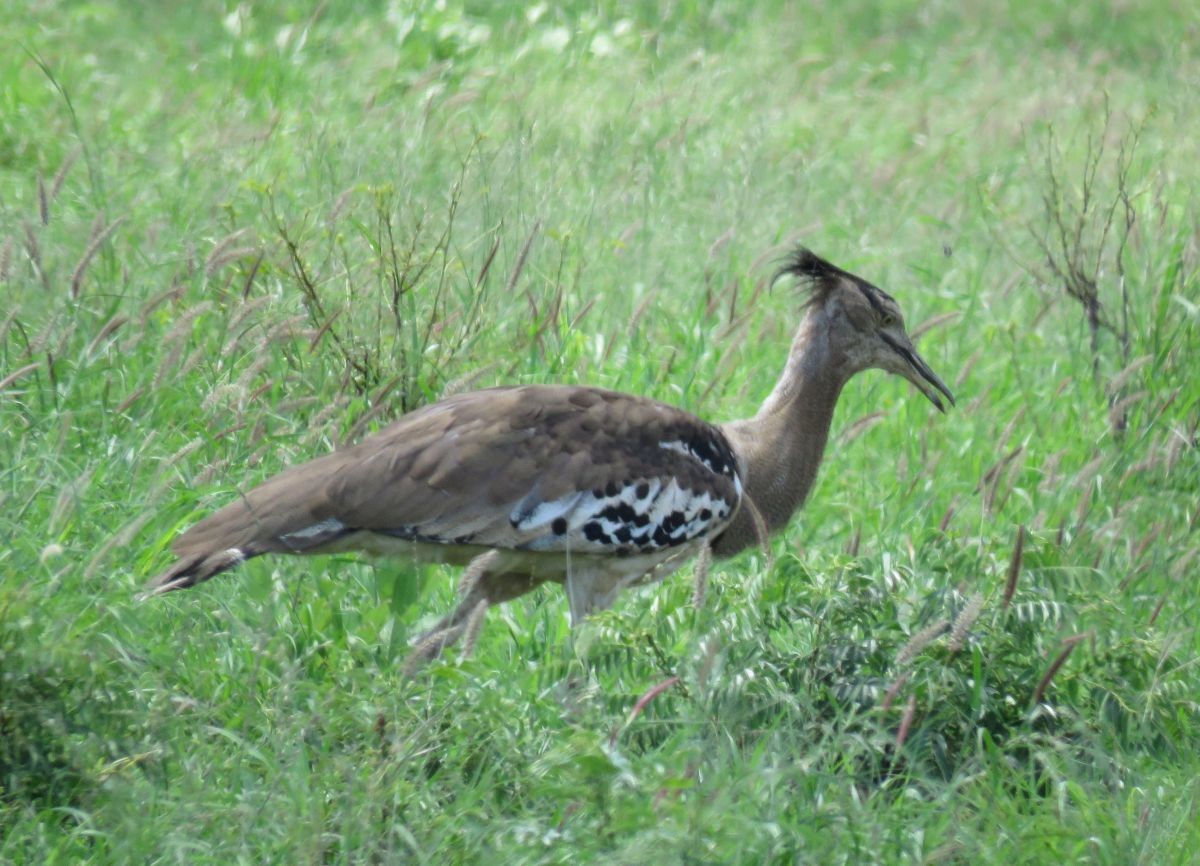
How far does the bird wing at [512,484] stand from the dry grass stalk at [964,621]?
1.07 m

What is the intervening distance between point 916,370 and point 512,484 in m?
1.51

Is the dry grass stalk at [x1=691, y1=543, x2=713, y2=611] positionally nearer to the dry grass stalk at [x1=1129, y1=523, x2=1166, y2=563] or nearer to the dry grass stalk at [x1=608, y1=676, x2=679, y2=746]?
the dry grass stalk at [x1=608, y1=676, x2=679, y2=746]

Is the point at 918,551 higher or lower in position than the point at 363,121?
lower

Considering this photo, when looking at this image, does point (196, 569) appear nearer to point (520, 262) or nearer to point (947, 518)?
point (520, 262)

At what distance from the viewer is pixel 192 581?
13.4 feet

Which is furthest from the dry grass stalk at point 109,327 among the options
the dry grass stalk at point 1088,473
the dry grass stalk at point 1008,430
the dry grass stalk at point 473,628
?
the dry grass stalk at point 1088,473

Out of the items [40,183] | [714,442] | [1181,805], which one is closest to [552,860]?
[1181,805]

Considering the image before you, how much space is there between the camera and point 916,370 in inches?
215

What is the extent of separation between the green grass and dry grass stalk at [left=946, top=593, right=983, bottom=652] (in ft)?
0.23

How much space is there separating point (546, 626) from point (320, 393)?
1150 millimetres

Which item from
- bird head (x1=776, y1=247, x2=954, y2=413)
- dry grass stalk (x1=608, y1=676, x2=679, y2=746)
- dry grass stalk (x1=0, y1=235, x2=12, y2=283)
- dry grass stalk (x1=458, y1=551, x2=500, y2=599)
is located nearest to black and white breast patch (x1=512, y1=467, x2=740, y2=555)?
dry grass stalk (x1=458, y1=551, x2=500, y2=599)

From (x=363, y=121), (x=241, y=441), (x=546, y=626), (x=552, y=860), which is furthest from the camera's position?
(x=363, y=121)

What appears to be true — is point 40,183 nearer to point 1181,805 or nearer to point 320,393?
point 320,393

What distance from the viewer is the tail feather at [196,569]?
407 cm
